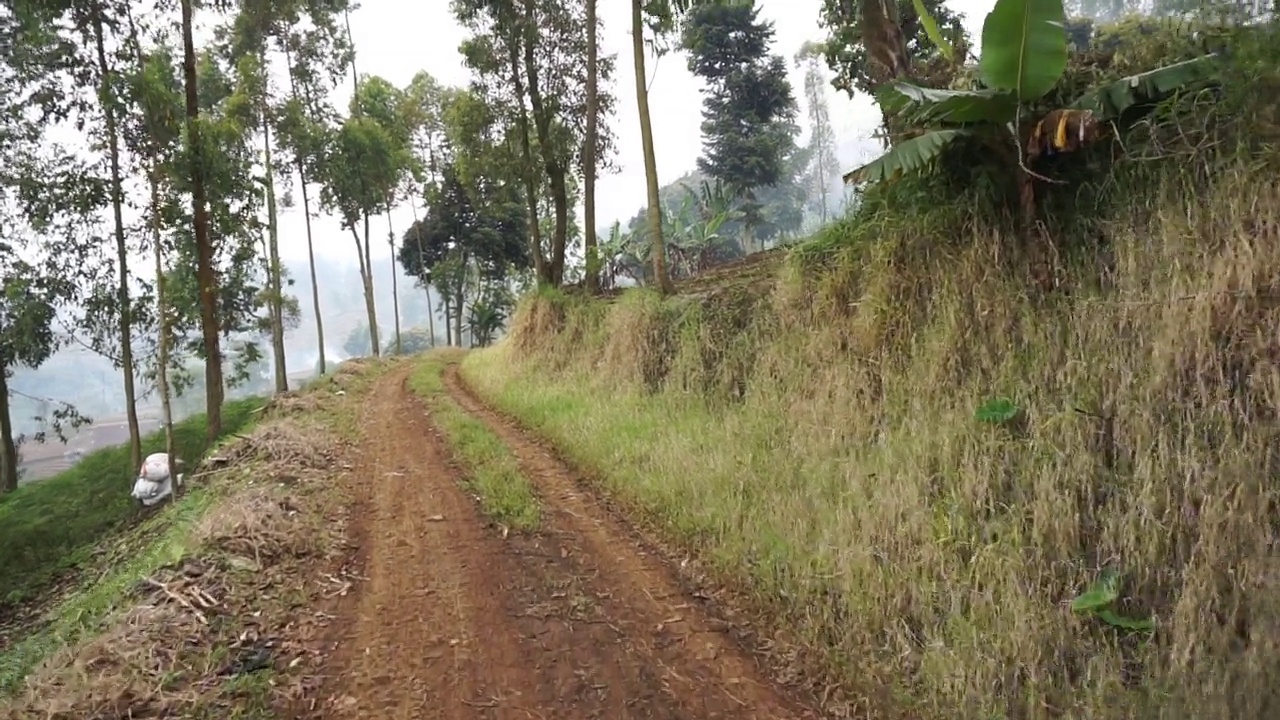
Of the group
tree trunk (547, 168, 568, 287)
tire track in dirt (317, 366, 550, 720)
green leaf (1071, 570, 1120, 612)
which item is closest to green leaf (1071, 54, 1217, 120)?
green leaf (1071, 570, 1120, 612)

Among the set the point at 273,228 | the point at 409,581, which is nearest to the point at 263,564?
the point at 409,581

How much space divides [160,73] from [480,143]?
20.4 feet

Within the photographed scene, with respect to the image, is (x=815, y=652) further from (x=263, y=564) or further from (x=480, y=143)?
(x=480, y=143)

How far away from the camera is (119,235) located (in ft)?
41.2

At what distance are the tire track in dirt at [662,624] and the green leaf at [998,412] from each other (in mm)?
1806

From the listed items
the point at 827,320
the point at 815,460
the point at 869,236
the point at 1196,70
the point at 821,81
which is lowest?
the point at 815,460

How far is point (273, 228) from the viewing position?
62.1 feet

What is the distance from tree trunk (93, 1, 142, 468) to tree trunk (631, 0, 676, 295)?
8.28 m

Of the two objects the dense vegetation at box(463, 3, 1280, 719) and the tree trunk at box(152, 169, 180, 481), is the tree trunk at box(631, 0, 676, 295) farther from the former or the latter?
the tree trunk at box(152, 169, 180, 481)

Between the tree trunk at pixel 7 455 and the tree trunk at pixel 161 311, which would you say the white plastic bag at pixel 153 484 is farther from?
the tree trunk at pixel 7 455

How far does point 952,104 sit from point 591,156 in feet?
32.5

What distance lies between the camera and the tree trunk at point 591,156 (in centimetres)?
1188

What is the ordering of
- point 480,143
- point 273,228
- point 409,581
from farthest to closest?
1. point 273,228
2. point 480,143
3. point 409,581

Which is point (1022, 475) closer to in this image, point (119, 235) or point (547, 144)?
point (547, 144)
